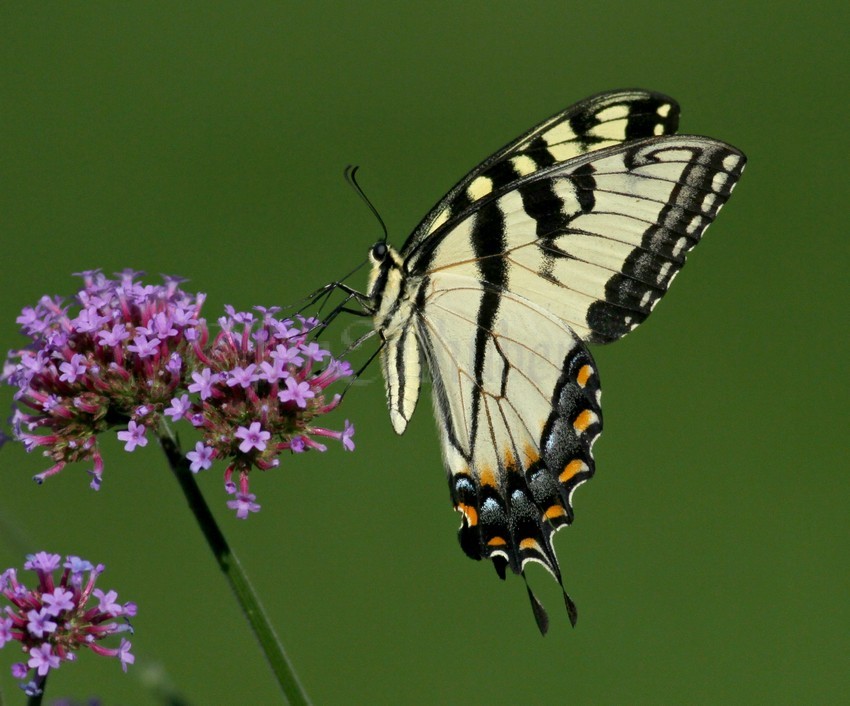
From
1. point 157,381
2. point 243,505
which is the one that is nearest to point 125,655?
point 243,505

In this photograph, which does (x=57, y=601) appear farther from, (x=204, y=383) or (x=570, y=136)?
(x=570, y=136)

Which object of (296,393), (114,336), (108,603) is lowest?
(108,603)

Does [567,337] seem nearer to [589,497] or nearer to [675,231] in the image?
[675,231]

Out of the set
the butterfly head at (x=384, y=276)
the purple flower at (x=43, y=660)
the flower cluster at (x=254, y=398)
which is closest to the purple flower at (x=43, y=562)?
the purple flower at (x=43, y=660)

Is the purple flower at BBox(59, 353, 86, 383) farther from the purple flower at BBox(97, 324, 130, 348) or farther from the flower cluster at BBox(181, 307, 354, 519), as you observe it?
the flower cluster at BBox(181, 307, 354, 519)

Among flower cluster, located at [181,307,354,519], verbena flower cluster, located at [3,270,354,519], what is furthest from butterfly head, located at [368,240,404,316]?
verbena flower cluster, located at [3,270,354,519]

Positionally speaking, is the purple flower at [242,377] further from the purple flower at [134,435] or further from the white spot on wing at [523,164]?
the white spot on wing at [523,164]
